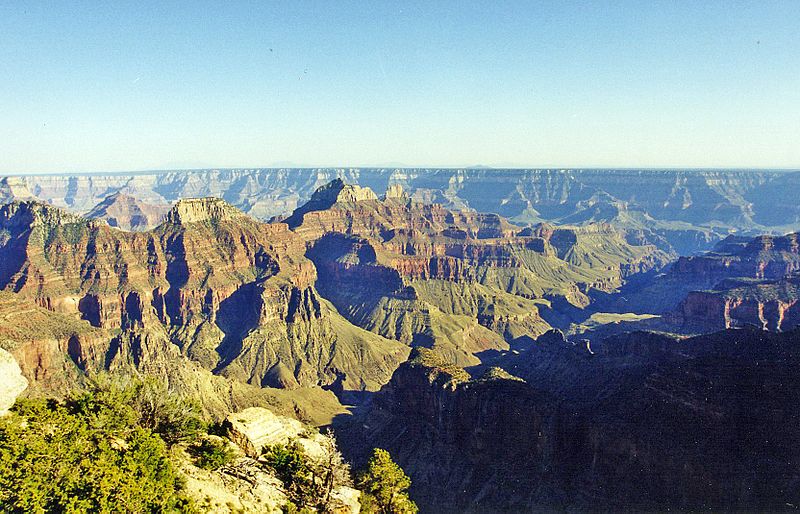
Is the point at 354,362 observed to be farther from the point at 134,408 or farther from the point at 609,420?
the point at 134,408

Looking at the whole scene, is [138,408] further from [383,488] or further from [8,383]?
[383,488]

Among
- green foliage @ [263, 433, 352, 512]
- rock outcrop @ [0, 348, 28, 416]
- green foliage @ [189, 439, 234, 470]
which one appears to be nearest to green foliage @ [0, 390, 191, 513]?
rock outcrop @ [0, 348, 28, 416]

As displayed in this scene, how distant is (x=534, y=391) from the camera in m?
95.8

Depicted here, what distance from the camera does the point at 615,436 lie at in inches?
3182

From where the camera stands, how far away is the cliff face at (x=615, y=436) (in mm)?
72250

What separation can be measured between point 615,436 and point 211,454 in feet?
217

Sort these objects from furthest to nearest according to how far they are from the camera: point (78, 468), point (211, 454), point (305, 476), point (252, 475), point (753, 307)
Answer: point (753, 307), point (305, 476), point (252, 475), point (211, 454), point (78, 468)

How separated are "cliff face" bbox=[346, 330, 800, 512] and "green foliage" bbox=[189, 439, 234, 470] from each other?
174 ft

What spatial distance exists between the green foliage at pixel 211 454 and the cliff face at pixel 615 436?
174 feet

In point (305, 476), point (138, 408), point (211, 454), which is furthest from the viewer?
point (305, 476)

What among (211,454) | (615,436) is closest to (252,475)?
(211,454)

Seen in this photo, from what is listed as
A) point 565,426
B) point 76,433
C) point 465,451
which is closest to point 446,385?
point 465,451

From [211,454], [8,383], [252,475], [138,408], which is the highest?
[8,383]

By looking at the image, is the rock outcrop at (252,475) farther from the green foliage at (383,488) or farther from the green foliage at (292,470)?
the green foliage at (383,488)
